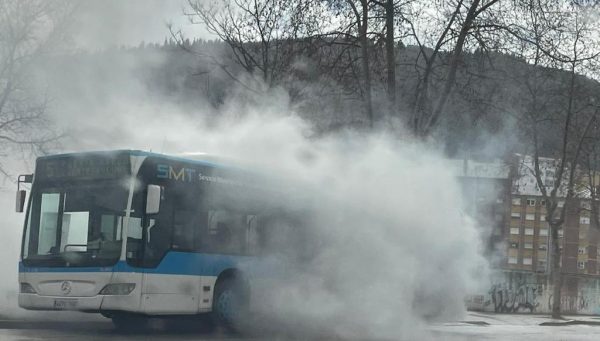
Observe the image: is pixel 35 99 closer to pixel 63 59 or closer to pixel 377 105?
pixel 63 59

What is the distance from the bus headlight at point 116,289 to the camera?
1142 cm

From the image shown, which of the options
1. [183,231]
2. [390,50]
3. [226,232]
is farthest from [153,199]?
[390,50]

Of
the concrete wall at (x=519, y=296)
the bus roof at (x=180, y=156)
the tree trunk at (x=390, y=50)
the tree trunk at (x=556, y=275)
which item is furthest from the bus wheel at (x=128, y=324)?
the concrete wall at (x=519, y=296)

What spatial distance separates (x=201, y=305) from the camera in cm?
1270

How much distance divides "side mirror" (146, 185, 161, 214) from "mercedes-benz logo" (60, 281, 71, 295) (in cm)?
151

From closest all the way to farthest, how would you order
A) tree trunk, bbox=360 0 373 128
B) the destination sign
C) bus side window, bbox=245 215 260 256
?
→ the destination sign, bus side window, bbox=245 215 260 256, tree trunk, bbox=360 0 373 128

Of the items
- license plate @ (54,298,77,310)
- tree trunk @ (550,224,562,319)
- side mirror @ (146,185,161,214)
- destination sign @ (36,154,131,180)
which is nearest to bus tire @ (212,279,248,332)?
side mirror @ (146,185,161,214)

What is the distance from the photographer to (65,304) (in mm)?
11570

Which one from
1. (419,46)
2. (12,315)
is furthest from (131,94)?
(419,46)

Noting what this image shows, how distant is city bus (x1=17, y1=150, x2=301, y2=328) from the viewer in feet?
37.9

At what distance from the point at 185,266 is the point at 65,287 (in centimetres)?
179

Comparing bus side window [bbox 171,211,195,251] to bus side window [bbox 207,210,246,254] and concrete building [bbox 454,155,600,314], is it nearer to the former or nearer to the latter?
bus side window [bbox 207,210,246,254]

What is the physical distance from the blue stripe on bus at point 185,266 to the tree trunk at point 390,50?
8.53 metres

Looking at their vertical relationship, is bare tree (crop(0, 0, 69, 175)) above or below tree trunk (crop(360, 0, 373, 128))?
below
